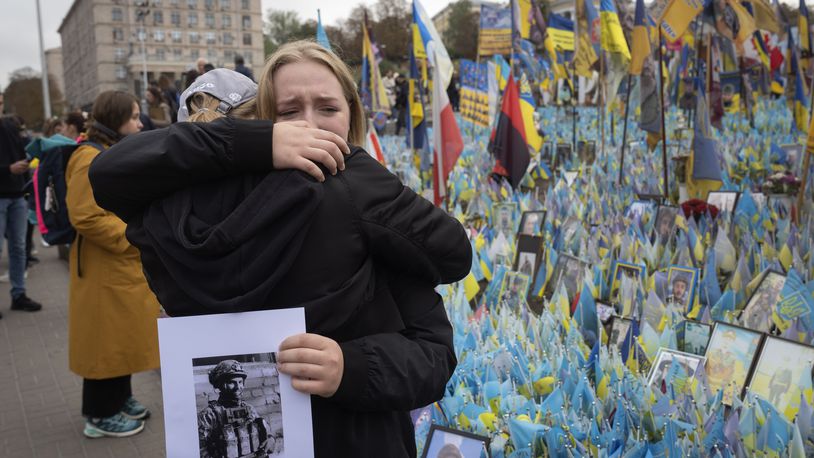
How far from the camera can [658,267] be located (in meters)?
4.34

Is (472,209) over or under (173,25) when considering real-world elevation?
under

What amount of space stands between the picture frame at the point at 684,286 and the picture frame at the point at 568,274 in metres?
0.52

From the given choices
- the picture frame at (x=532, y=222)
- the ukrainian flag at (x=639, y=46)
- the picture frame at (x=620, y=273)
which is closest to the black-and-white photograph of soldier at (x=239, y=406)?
the picture frame at (x=620, y=273)

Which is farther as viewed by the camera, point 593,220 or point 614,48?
point 614,48

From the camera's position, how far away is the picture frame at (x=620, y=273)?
3.73 meters

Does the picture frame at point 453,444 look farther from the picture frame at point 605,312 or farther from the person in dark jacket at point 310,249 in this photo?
the picture frame at point 605,312

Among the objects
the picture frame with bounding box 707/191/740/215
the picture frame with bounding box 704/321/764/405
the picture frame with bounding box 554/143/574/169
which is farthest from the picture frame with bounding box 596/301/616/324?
the picture frame with bounding box 554/143/574/169

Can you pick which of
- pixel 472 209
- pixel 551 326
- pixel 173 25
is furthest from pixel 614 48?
pixel 173 25

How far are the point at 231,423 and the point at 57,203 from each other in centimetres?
299

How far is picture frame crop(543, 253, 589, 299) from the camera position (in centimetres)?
406

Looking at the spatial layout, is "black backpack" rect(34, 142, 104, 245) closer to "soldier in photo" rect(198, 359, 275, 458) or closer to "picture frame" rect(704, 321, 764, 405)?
"soldier in photo" rect(198, 359, 275, 458)

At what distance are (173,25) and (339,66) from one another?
103 metres

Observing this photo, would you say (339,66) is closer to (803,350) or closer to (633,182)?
(803,350)

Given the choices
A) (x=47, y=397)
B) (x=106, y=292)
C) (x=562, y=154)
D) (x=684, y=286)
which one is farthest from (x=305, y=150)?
(x=562, y=154)
